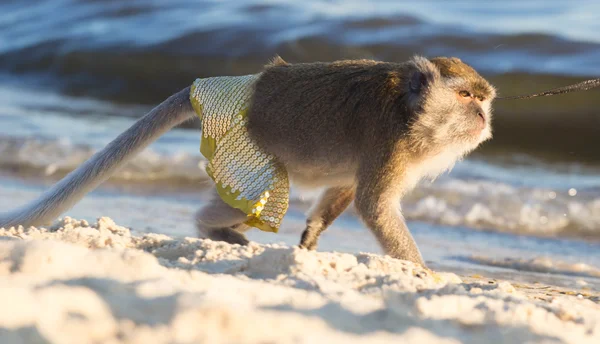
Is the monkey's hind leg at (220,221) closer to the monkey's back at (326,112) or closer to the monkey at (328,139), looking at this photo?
the monkey at (328,139)

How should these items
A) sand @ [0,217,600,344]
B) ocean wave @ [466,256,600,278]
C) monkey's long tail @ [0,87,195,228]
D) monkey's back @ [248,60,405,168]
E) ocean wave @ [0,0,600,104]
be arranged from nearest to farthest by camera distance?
sand @ [0,217,600,344], monkey's back @ [248,60,405,168], monkey's long tail @ [0,87,195,228], ocean wave @ [466,256,600,278], ocean wave @ [0,0,600,104]

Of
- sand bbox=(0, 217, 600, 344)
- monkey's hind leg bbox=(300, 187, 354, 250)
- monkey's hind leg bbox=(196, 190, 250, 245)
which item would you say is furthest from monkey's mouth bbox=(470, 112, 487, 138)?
monkey's hind leg bbox=(196, 190, 250, 245)

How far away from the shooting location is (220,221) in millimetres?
4691

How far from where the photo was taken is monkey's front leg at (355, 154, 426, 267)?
13.8 ft

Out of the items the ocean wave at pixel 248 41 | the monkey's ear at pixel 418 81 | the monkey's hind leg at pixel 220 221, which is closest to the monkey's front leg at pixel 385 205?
the monkey's ear at pixel 418 81

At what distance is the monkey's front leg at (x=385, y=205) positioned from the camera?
4203mm

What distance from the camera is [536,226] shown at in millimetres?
6707

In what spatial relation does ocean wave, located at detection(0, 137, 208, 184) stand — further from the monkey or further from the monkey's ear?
the monkey's ear

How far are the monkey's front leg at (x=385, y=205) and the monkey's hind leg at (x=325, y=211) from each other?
54 centimetres

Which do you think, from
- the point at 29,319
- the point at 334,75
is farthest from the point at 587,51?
the point at 29,319

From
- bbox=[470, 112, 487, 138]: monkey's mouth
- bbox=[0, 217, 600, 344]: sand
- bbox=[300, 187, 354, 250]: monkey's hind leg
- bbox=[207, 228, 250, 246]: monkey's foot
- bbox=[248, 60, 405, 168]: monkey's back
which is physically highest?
bbox=[470, 112, 487, 138]: monkey's mouth

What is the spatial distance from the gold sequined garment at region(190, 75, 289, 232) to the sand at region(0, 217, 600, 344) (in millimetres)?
703

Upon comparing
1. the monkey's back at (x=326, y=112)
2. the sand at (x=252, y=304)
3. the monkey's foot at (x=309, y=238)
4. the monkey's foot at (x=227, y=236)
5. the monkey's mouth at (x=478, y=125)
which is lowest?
the sand at (x=252, y=304)

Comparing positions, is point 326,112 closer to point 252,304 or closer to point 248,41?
point 252,304
